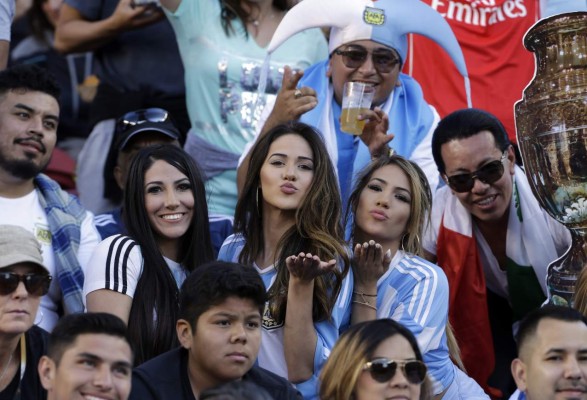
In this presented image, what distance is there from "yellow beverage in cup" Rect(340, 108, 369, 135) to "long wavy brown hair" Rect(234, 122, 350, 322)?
14.3 inches

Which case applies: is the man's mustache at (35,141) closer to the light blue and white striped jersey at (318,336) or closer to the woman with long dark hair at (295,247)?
the woman with long dark hair at (295,247)

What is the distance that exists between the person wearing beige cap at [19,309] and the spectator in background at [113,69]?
7.44 ft

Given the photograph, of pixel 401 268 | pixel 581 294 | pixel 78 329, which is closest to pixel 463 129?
pixel 401 268

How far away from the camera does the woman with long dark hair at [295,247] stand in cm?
494

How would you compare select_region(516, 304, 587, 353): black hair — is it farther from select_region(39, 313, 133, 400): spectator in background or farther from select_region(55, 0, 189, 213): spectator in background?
select_region(55, 0, 189, 213): spectator in background

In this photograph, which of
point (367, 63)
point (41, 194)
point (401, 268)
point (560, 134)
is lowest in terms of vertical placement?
point (401, 268)

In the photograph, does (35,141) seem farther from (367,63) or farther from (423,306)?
(423,306)

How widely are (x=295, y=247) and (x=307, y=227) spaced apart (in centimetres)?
10

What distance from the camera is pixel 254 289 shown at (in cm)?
Answer: 461

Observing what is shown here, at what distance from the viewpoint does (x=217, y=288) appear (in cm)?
459

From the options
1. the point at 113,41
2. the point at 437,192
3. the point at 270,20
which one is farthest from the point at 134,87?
the point at 437,192

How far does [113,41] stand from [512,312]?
2.61 meters

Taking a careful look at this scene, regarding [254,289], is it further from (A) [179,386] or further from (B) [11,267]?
(B) [11,267]

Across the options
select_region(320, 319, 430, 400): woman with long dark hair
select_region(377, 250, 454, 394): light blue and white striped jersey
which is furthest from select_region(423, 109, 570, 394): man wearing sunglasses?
select_region(320, 319, 430, 400): woman with long dark hair
